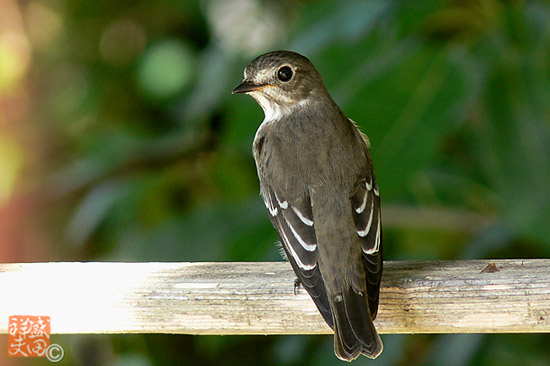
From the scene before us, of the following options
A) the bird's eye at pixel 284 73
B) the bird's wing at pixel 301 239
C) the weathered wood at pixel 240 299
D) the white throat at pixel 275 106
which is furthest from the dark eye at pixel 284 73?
the weathered wood at pixel 240 299

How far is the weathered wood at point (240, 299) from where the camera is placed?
9.97ft

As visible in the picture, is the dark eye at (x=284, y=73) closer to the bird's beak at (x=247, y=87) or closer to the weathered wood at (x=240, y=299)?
the bird's beak at (x=247, y=87)

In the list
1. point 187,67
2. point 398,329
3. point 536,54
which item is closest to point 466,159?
point 536,54

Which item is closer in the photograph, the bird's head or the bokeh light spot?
the bird's head

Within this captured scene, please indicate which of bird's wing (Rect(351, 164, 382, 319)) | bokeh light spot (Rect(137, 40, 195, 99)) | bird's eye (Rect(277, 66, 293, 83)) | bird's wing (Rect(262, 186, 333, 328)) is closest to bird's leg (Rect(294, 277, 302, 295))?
bird's wing (Rect(262, 186, 333, 328))

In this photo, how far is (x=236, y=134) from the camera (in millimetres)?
4711

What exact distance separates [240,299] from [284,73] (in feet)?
5.29

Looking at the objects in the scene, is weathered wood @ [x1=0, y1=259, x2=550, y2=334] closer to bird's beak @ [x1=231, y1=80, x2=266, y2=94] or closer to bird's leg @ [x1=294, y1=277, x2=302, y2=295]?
bird's leg @ [x1=294, y1=277, x2=302, y2=295]

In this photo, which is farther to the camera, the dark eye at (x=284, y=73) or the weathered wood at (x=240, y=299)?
the dark eye at (x=284, y=73)

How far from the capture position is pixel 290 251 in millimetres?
3502

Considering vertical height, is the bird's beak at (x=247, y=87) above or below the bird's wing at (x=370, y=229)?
above

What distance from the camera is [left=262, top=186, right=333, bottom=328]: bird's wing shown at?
317cm

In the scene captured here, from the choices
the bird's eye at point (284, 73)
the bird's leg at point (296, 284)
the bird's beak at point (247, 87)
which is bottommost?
the bird's leg at point (296, 284)

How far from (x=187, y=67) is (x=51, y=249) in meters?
1.71
